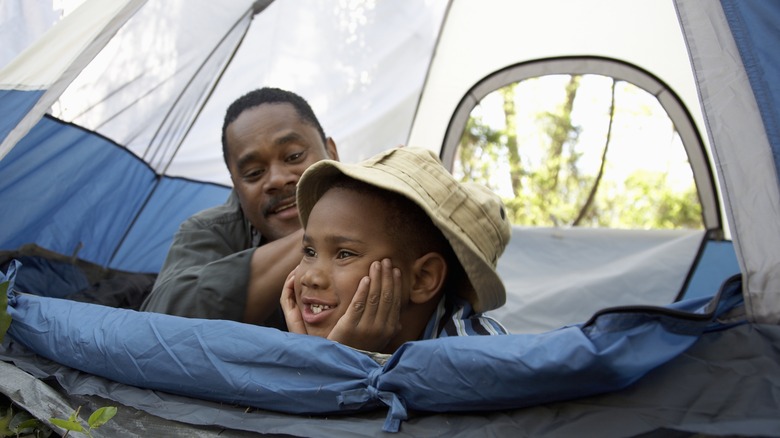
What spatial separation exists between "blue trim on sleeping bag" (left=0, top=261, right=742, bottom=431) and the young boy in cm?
19

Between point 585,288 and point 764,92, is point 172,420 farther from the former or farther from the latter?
point 585,288

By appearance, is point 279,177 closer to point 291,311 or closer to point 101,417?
point 291,311

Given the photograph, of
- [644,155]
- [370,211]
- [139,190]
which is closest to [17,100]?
[370,211]

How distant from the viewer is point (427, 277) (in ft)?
4.66

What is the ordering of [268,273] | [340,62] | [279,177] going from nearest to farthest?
[268,273] < [279,177] < [340,62]

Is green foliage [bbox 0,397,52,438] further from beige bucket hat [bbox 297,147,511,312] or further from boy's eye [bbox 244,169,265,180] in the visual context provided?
boy's eye [bbox 244,169,265,180]

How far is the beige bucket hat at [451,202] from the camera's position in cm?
134

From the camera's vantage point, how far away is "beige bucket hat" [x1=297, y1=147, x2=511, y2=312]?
4.39 feet

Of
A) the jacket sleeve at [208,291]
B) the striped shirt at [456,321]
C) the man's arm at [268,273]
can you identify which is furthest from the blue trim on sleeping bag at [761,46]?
the jacket sleeve at [208,291]

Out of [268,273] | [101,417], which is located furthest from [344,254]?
[101,417]

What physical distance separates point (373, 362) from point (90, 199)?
1.58 meters

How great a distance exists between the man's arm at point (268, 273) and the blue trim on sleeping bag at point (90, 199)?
732 millimetres

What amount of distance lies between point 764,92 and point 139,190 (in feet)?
7.01

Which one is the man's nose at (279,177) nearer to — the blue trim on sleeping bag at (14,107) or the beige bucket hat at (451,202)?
the beige bucket hat at (451,202)
